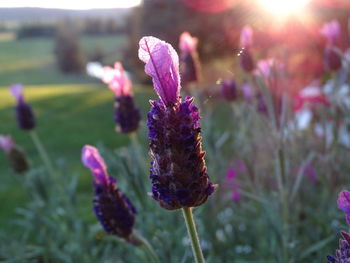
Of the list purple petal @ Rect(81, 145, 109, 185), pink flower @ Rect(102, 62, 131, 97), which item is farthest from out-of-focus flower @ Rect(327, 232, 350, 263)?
pink flower @ Rect(102, 62, 131, 97)

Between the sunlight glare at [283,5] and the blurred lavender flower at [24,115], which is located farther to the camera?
the blurred lavender flower at [24,115]

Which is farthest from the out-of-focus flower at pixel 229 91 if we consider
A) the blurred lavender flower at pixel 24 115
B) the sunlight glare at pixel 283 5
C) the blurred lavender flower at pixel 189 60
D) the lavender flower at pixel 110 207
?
the lavender flower at pixel 110 207

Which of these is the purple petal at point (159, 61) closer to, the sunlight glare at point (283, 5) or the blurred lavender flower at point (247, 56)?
the blurred lavender flower at point (247, 56)

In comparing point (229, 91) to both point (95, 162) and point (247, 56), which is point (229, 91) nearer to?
point (247, 56)

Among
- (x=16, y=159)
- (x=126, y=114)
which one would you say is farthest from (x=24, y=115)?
(x=126, y=114)

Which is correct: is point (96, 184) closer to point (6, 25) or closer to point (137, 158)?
point (137, 158)

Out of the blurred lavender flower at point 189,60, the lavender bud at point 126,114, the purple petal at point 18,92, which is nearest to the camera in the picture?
the lavender bud at point 126,114

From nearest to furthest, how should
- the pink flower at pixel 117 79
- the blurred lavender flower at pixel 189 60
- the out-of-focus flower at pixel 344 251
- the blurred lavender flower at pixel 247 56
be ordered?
the out-of-focus flower at pixel 344 251, the pink flower at pixel 117 79, the blurred lavender flower at pixel 247 56, the blurred lavender flower at pixel 189 60
